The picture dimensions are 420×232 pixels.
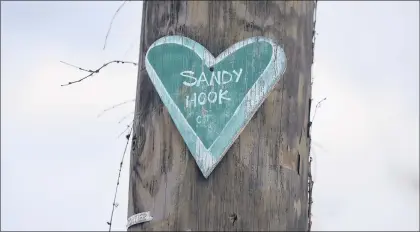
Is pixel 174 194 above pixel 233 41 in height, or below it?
below

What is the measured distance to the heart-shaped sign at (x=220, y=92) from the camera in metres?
3.06

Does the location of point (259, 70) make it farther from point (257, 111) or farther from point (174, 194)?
point (174, 194)

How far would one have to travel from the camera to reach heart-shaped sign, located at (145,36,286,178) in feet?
10.1

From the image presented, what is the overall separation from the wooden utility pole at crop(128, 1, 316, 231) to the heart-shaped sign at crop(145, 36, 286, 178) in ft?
0.08

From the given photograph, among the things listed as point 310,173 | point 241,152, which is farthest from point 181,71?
point 310,173

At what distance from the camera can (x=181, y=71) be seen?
3156 millimetres

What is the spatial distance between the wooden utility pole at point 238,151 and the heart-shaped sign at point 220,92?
25 mm

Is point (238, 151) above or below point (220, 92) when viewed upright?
below

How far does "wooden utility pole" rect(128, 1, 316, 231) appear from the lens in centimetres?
302

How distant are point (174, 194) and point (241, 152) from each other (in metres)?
0.26

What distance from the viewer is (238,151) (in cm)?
305

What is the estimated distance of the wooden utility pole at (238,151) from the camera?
3.02m

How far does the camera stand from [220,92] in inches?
121

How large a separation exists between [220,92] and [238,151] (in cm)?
20
